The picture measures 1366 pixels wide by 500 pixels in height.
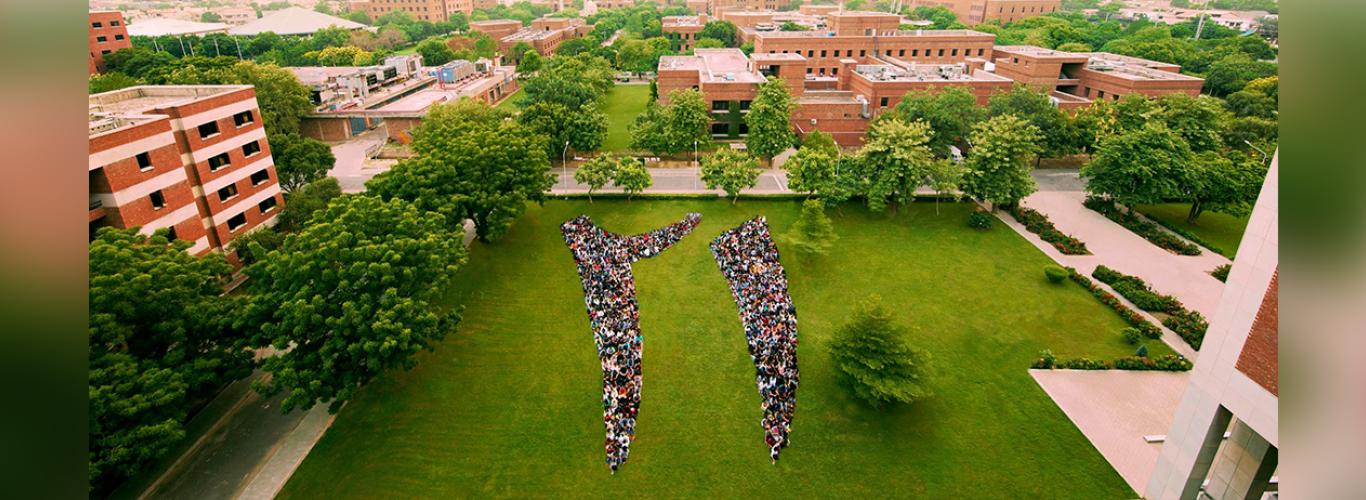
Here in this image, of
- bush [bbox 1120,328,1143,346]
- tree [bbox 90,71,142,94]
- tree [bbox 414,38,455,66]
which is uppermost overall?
tree [bbox 90,71,142,94]

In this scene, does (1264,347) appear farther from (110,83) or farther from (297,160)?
(110,83)

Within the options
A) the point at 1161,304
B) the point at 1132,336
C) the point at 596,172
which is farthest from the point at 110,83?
the point at 1161,304

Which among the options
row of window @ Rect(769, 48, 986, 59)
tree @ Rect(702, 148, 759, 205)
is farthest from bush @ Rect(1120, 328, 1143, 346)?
row of window @ Rect(769, 48, 986, 59)

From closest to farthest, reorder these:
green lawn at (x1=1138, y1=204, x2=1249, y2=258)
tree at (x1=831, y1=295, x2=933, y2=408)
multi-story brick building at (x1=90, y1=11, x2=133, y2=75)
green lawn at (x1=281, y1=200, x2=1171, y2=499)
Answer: green lawn at (x1=281, y1=200, x2=1171, y2=499) → tree at (x1=831, y1=295, x2=933, y2=408) → green lawn at (x1=1138, y1=204, x2=1249, y2=258) → multi-story brick building at (x1=90, y1=11, x2=133, y2=75)

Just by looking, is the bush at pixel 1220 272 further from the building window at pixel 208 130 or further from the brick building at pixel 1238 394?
the building window at pixel 208 130

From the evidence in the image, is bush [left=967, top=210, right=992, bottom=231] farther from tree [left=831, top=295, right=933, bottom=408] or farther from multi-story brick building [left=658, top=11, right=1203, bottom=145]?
tree [left=831, top=295, right=933, bottom=408]
